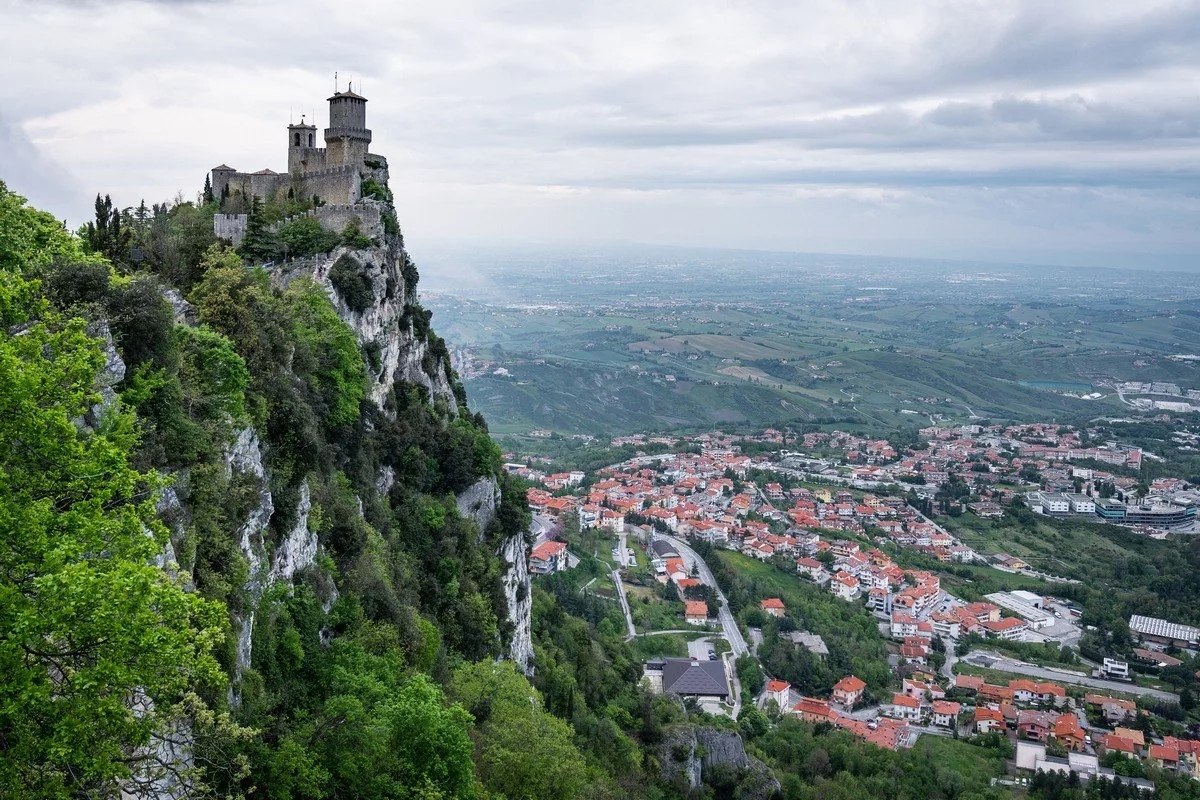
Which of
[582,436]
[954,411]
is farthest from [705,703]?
[954,411]

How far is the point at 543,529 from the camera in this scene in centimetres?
6606

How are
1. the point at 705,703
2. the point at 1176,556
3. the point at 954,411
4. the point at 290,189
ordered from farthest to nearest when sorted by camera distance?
1. the point at 954,411
2. the point at 1176,556
3. the point at 705,703
4. the point at 290,189

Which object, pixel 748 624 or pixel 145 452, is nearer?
pixel 145 452

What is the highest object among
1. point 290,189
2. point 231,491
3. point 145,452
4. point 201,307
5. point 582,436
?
point 290,189

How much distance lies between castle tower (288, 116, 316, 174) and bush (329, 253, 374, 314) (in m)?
7.29

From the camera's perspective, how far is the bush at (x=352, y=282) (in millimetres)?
27859

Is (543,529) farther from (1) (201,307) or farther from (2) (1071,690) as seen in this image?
(1) (201,307)

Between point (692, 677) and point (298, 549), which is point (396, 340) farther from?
point (692, 677)

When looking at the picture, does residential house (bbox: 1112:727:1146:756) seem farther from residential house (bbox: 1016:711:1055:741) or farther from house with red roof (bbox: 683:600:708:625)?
house with red roof (bbox: 683:600:708:625)

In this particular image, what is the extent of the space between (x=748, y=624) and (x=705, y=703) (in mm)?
12400

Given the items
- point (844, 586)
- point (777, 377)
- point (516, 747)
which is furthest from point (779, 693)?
point (777, 377)

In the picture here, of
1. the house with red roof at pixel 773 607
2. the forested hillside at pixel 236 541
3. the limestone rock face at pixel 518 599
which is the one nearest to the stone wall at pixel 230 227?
the forested hillside at pixel 236 541

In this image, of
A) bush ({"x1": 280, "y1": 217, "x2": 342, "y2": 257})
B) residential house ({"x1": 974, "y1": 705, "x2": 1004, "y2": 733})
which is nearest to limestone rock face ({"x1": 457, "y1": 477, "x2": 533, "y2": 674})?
bush ({"x1": 280, "y1": 217, "x2": 342, "y2": 257})

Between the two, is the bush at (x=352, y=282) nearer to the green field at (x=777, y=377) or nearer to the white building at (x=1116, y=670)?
the white building at (x=1116, y=670)
